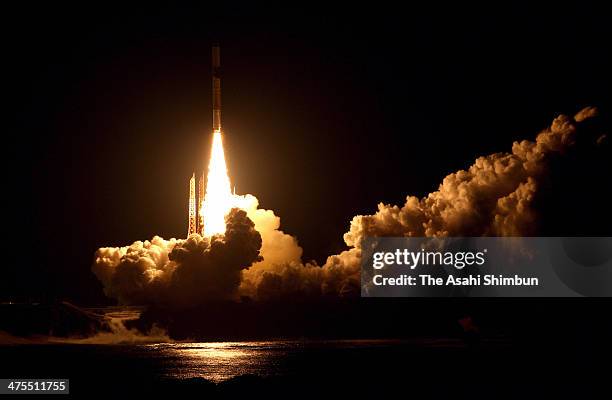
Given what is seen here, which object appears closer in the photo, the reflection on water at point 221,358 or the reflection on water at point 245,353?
the reflection on water at point 221,358

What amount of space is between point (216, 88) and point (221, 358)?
22763 mm

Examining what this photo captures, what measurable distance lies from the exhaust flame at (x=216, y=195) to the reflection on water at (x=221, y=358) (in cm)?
1041

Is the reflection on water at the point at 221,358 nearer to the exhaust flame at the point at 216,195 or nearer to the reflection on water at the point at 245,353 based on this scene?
the reflection on water at the point at 245,353

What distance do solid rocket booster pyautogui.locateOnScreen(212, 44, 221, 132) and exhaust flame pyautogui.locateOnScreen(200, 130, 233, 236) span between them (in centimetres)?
121

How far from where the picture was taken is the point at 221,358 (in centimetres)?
13400

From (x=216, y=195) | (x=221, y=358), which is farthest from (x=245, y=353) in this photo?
(x=216, y=195)

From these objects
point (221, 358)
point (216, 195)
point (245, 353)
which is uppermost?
point (216, 195)

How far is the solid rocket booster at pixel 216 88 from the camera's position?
125 metres

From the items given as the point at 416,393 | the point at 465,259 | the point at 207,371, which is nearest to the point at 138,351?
the point at 207,371

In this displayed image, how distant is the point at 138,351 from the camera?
143m

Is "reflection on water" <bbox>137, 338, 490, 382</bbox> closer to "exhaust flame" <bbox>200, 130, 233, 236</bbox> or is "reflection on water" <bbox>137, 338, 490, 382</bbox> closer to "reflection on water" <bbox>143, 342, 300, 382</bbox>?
"reflection on water" <bbox>143, 342, 300, 382</bbox>

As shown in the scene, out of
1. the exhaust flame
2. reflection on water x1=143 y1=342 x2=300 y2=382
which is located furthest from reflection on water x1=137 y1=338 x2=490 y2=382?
the exhaust flame

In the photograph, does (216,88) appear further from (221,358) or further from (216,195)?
(221,358)

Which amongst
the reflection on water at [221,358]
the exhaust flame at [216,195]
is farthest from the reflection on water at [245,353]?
the exhaust flame at [216,195]
